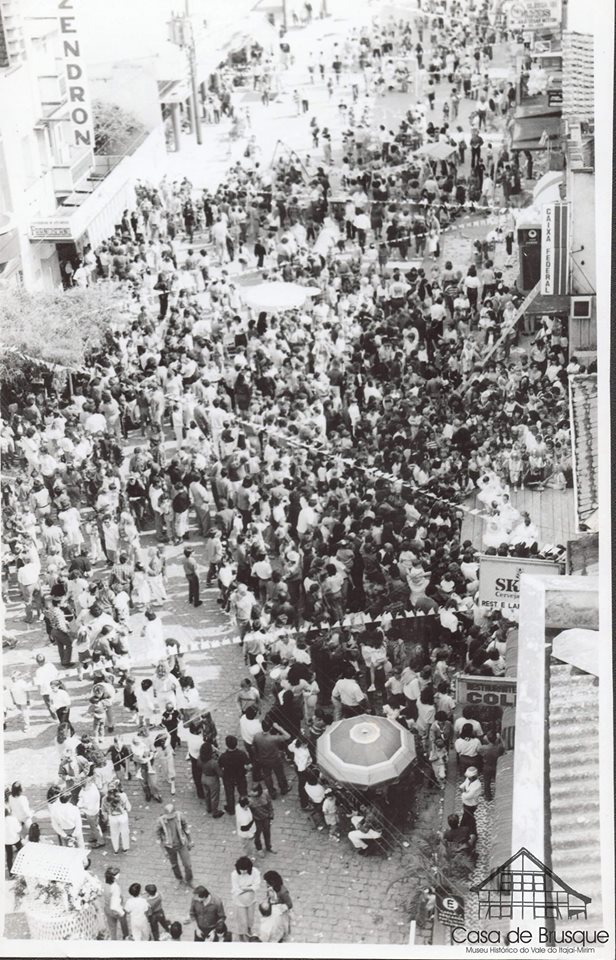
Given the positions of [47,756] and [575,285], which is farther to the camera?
[575,285]

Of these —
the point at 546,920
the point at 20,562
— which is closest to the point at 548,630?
the point at 546,920

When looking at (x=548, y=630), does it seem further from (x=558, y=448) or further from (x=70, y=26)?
(x=70, y=26)

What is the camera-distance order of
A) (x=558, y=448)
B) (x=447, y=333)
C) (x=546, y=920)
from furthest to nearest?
(x=447, y=333) < (x=558, y=448) < (x=546, y=920)

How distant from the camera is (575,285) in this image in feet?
64.7

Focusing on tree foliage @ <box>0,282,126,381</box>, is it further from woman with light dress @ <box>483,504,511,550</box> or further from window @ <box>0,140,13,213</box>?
woman with light dress @ <box>483,504,511,550</box>

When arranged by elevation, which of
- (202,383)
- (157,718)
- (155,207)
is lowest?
(157,718)

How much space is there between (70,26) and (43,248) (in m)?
4.53

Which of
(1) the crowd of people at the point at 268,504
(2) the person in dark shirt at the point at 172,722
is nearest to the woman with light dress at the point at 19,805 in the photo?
(1) the crowd of people at the point at 268,504

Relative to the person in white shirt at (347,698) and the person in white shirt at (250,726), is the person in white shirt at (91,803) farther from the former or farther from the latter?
the person in white shirt at (347,698)

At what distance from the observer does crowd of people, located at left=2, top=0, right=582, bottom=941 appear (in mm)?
15547

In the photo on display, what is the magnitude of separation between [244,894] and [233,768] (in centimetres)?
172

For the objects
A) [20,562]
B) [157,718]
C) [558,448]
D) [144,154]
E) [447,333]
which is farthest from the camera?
[144,154]

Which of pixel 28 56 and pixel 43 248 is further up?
pixel 28 56

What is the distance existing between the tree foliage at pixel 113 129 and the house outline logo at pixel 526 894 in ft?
55.5
